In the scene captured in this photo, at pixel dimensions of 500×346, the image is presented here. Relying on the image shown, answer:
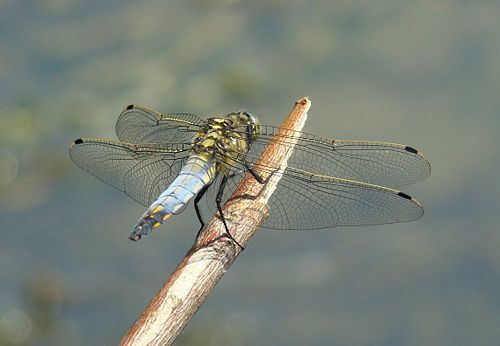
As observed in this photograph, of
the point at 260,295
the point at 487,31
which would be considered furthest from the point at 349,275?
the point at 487,31

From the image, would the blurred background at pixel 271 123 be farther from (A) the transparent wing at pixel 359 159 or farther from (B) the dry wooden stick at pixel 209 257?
(B) the dry wooden stick at pixel 209 257

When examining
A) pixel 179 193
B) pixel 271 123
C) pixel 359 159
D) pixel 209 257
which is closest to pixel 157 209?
pixel 179 193

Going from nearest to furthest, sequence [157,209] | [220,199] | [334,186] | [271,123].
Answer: [157,209], [220,199], [334,186], [271,123]

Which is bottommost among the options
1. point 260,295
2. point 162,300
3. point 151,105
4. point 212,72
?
point 162,300

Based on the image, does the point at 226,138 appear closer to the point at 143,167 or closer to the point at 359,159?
the point at 143,167

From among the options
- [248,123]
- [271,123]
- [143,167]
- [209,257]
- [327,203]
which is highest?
[271,123]

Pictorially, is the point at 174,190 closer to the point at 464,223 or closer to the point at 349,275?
the point at 349,275

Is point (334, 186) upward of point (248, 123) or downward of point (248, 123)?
downward

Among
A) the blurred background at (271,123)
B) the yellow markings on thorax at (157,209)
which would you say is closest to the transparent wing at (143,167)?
the yellow markings on thorax at (157,209)
